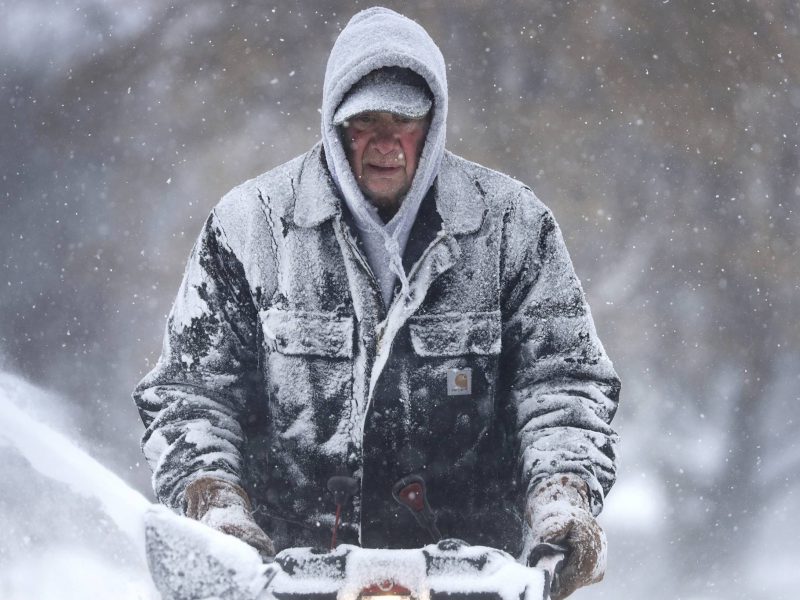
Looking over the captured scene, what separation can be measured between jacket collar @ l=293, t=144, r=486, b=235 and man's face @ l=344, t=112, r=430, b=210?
0.10 metres

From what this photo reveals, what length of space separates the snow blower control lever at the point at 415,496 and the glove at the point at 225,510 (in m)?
0.29

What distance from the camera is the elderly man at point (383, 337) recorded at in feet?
8.86

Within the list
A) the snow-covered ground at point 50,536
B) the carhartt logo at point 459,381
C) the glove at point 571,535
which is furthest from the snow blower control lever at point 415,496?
the snow-covered ground at point 50,536

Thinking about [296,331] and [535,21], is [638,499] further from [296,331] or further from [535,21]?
[296,331]

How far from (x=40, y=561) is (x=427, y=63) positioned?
20.5 ft

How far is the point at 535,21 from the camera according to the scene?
10094 mm

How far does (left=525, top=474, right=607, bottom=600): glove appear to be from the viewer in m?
2.31

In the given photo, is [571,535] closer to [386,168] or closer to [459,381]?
[459,381]

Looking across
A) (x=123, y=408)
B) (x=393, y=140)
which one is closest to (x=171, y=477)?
(x=393, y=140)

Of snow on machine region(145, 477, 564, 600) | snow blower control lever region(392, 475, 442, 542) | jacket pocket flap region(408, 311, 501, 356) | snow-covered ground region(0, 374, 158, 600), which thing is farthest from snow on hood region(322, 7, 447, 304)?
snow-covered ground region(0, 374, 158, 600)

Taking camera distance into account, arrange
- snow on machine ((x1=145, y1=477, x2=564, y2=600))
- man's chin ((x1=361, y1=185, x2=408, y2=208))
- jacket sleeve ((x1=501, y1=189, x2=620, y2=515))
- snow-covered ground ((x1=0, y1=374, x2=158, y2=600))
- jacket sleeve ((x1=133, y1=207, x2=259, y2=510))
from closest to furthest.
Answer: snow on machine ((x1=145, y1=477, x2=564, y2=600))
jacket sleeve ((x1=133, y1=207, x2=259, y2=510))
jacket sleeve ((x1=501, y1=189, x2=620, y2=515))
man's chin ((x1=361, y1=185, x2=408, y2=208))
snow-covered ground ((x1=0, y1=374, x2=158, y2=600))

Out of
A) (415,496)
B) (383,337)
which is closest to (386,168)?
(383,337)

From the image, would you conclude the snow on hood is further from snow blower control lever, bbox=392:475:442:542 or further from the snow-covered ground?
the snow-covered ground

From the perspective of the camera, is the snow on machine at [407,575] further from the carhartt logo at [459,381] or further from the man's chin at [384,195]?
the man's chin at [384,195]
